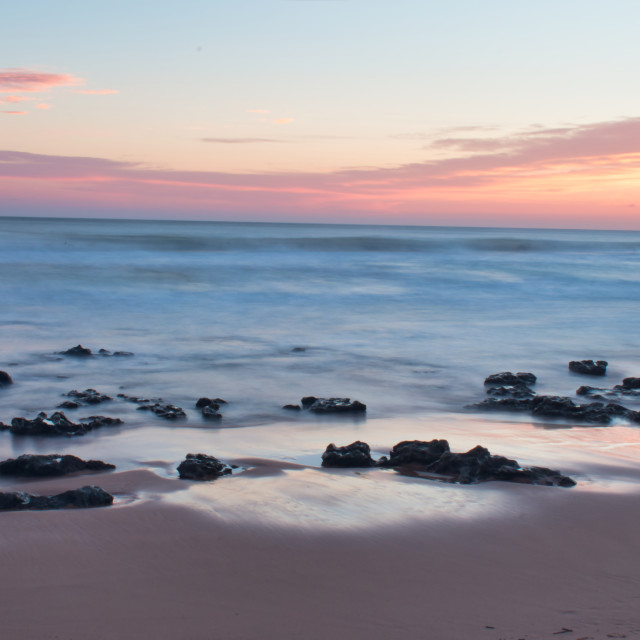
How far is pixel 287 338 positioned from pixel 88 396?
20.4 feet

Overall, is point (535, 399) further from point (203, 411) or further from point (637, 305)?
point (637, 305)

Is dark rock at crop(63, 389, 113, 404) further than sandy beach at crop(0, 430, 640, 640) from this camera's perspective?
Yes

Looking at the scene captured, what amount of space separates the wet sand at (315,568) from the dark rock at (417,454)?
1.92 feet

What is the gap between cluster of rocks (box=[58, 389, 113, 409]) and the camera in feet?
24.6

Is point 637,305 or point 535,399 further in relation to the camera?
point 637,305

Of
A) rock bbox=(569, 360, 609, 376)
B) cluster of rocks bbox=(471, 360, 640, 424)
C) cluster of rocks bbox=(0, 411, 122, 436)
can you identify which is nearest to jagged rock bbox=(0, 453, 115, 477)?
cluster of rocks bbox=(0, 411, 122, 436)

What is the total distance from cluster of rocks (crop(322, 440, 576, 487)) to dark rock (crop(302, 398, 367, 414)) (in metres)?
1.75

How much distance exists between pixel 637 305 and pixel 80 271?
66.7ft

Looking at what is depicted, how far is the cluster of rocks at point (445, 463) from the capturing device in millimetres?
5133

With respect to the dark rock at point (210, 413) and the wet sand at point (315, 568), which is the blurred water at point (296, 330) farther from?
the wet sand at point (315, 568)

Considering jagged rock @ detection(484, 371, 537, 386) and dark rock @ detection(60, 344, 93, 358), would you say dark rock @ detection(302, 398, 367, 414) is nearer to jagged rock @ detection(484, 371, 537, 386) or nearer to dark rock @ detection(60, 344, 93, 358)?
jagged rock @ detection(484, 371, 537, 386)

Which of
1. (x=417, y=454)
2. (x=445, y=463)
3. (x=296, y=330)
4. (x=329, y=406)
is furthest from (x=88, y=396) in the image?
(x=296, y=330)

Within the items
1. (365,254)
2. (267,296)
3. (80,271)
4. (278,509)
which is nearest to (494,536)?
(278,509)

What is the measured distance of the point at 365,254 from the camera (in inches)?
1969
